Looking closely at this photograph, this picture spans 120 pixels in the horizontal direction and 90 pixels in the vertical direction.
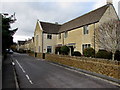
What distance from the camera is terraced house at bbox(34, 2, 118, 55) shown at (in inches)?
928

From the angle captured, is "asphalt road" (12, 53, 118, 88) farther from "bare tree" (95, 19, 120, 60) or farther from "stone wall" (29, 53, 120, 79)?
"bare tree" (95, 19, 120, 60)

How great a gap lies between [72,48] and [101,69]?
1797cm

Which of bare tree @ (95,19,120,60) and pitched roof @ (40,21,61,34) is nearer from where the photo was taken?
bare tree @ (95,19,120,60)

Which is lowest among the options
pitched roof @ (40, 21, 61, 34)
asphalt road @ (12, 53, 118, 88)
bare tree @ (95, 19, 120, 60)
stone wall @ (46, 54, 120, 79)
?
asphalt road @ (12, 53, 118, 88)

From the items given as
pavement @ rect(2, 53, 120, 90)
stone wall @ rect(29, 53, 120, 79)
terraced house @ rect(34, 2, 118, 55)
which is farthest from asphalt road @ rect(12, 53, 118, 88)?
terraced house @ rect(34, 2, 118, 55)

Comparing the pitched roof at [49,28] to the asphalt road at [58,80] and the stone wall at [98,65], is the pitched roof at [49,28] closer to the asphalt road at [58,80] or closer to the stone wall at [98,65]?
the stone wall at [98,65]

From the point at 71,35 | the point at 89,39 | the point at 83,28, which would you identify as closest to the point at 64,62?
the point at 89,39

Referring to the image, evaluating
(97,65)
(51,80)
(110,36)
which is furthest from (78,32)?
(51,80)

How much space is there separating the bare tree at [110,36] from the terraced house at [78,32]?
12.1ft

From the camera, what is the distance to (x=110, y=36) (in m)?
16.6

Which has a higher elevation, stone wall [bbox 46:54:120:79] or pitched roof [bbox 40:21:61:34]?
pitched roof [bbox 40:21:61:34]

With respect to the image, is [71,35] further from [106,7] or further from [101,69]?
[101,69]

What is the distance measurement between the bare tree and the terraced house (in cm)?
370

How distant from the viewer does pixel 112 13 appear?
2452 cm
